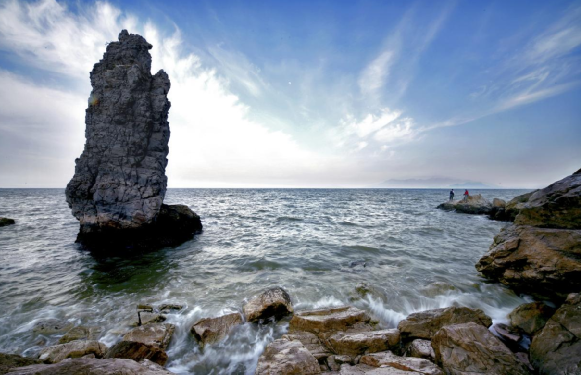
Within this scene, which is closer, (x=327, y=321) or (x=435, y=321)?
(x=435, y=321)

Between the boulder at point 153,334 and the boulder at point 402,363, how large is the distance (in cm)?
525

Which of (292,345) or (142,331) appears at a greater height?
(292,345)

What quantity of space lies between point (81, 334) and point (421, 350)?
9410 millimetres

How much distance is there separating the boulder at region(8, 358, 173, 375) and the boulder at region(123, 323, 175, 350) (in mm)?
2756

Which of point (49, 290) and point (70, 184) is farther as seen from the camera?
point (70, 184)

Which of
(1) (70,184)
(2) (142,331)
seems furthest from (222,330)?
(1) (70,184)

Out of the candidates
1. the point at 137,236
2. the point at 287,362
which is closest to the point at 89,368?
the point at 287,362

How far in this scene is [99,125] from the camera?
1723 centimetres

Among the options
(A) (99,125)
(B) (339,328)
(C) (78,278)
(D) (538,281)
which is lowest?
(C) (78,278)

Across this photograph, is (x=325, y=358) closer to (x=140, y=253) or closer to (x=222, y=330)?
(x=222, y=330)

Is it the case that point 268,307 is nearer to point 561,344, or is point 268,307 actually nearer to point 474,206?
point 561,344

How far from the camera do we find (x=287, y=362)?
14.7ft

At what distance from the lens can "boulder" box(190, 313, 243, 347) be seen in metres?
6.37

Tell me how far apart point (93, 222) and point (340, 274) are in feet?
57.2
